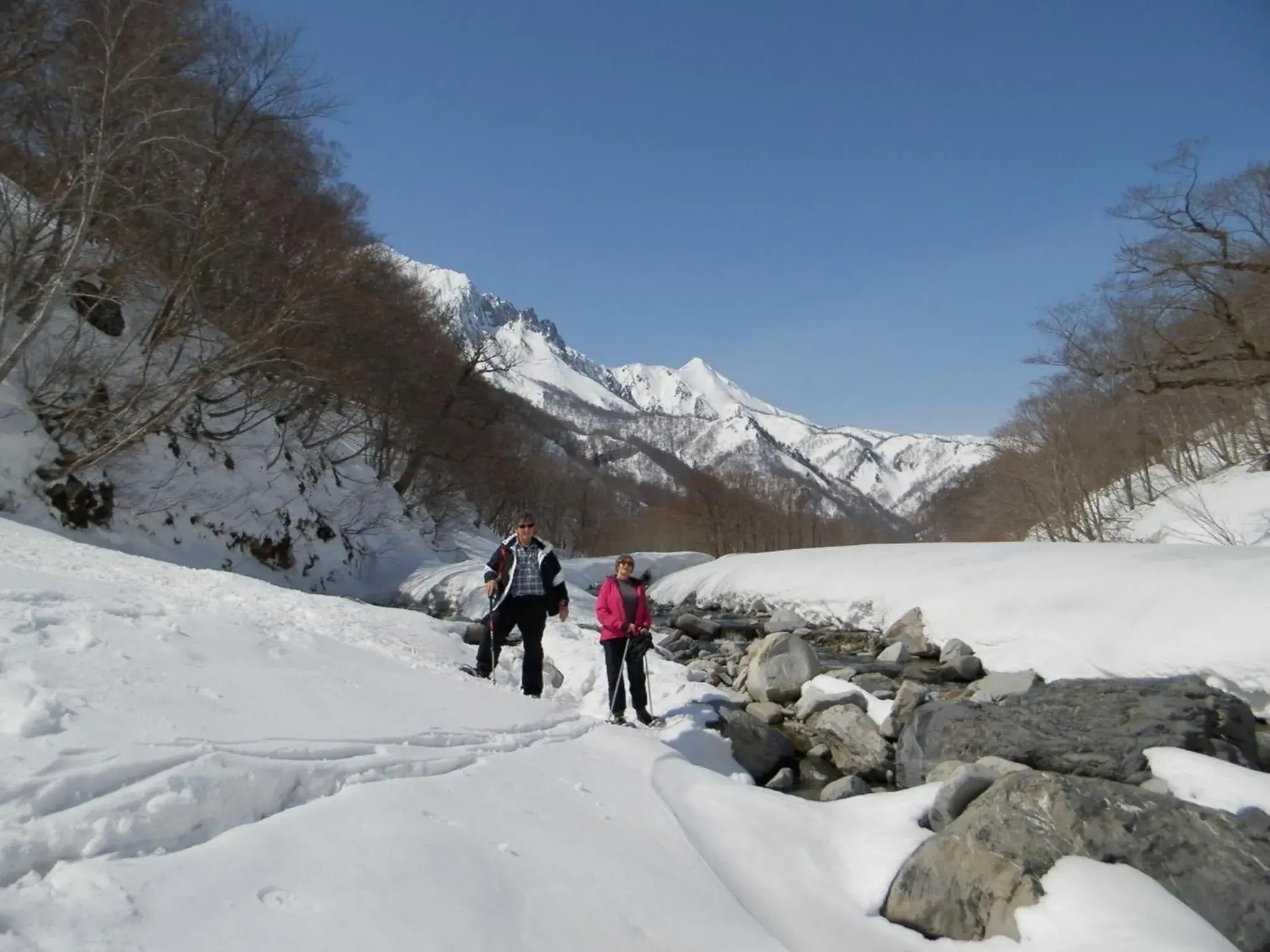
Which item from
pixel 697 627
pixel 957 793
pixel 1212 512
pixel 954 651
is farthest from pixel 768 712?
pixel 1212 512

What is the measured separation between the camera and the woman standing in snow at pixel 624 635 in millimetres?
8117

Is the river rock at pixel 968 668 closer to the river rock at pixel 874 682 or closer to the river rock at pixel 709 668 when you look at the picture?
the river rock at pixel 874 682

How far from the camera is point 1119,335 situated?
19984 millimetres

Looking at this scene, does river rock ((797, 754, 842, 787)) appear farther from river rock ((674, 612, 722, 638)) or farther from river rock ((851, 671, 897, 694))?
river rock ((674, 612, 722, 638))

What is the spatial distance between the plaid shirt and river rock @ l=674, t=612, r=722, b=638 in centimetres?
1254

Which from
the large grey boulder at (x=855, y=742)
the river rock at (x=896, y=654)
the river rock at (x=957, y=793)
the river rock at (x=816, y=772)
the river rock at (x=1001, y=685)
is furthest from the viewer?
the river rock at (x=896, y=654)

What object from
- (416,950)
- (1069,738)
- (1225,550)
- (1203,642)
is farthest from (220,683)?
(1225,550)

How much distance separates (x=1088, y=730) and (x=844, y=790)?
99.2 inches

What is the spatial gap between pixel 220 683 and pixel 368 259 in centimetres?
2590

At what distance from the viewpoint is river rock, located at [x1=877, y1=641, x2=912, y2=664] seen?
1478 centimetres

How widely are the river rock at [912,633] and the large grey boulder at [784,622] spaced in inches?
124

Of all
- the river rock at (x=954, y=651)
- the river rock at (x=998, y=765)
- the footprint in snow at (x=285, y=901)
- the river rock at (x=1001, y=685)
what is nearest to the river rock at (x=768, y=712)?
the river rock at (x=1001, y=685)

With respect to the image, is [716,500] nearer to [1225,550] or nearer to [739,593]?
[739,593]

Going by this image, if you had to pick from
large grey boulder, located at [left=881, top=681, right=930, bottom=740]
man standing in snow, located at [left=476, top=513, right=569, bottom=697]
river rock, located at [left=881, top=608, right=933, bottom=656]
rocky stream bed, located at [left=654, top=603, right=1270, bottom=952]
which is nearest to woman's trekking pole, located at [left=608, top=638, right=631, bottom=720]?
man standing in snow, located at [left=476, top=513, right=569, bottom=697]
